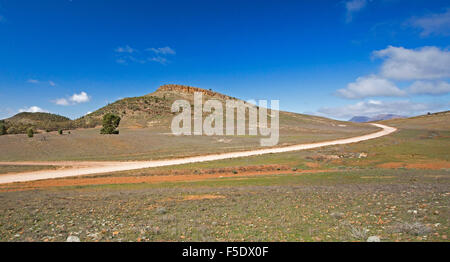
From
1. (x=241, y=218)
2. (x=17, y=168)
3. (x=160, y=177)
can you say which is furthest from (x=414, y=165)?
(x=17, y=168)

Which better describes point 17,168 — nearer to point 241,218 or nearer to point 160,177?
point 160,177

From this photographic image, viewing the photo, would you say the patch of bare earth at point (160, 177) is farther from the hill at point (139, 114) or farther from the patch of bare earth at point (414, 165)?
the hill at point (139, 114)

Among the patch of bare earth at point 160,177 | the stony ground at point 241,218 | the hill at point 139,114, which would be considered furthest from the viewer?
the hill at point 139,114

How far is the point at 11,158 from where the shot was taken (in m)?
34.3

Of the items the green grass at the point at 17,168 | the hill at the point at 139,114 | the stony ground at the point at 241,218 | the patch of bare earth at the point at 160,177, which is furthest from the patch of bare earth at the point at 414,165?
the hill at the point at 139,114

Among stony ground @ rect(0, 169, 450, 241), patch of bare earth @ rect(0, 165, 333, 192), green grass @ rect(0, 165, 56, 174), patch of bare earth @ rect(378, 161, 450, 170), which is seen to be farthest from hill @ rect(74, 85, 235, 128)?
stony ground @ rect(0, 169, 450, 241)

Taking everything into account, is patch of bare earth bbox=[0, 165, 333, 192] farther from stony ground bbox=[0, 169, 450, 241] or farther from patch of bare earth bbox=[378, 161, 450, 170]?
patch of bare earth bbox=[378, 161, 450, 170]

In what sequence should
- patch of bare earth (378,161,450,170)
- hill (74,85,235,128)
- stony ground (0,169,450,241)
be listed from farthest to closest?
hill (74,85,235,128)
patch of bare earth (378,161,450,170)
stony ground (0,169,450,241)

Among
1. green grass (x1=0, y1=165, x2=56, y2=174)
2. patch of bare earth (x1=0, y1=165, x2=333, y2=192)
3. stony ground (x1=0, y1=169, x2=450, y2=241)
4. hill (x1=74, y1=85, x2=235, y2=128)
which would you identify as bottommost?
patch of bare earth (x1=0, y1=165, x2=333, y2=192)

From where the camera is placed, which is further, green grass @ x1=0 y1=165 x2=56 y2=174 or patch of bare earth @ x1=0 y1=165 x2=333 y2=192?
green grass @ x1=0 y1=165 x2=56 y2=174

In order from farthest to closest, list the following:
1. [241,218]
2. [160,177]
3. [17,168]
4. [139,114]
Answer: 1. [139,114]
2. [17,168]
3. [160,177]
4. [241,218]
